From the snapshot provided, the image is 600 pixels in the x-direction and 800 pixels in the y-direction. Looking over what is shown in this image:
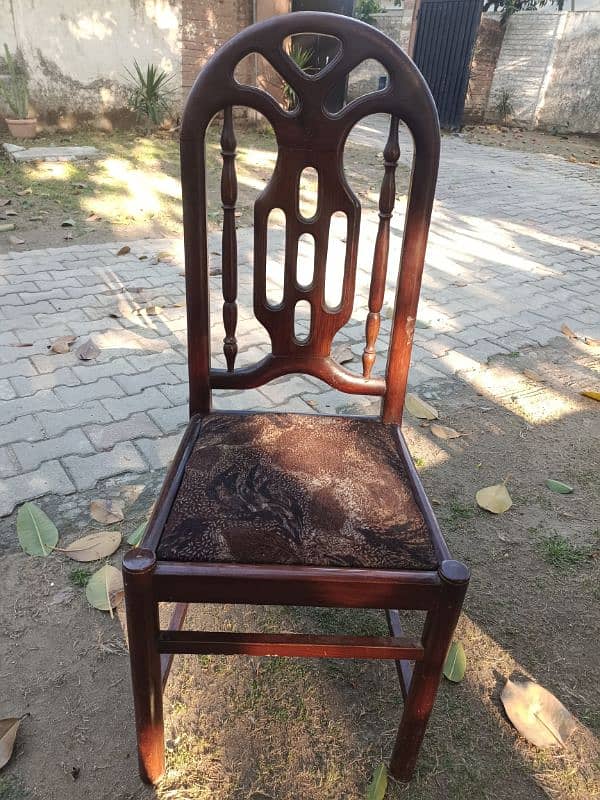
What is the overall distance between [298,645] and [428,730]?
489 millimetres

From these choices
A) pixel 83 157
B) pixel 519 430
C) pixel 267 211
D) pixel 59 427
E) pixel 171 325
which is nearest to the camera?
pixel 267 211

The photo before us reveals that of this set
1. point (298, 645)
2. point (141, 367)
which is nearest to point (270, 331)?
point (298, 645)

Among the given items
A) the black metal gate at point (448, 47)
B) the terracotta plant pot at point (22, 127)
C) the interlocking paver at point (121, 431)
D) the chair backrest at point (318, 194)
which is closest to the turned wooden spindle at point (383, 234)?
the chair backrest at point (318, 194)

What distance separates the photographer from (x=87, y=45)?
20.6 ft

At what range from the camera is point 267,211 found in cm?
134

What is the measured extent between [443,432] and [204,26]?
6.40m

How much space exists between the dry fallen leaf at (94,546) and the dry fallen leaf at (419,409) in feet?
4.02

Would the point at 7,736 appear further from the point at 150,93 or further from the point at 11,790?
the point at 150,93

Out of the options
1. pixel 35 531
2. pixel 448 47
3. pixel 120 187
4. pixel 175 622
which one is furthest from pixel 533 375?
pixel 448 47

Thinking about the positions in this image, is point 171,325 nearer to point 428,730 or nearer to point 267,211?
point 267,211

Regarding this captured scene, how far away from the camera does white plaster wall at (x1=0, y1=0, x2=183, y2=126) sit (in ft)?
19.4

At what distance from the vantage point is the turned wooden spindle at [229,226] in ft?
4.15

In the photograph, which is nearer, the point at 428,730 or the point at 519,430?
the point at 428,730

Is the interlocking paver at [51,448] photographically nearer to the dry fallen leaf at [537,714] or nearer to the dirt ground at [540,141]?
the dry fallen leaf at [537,714]
